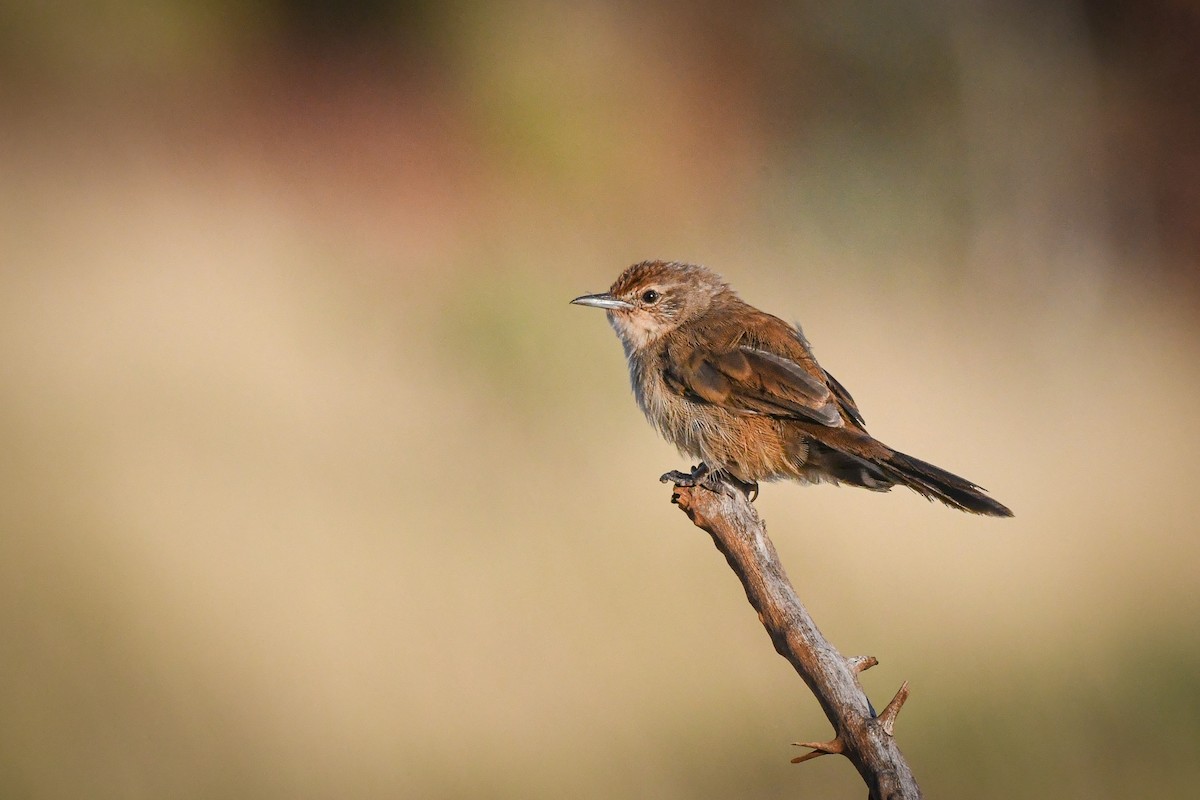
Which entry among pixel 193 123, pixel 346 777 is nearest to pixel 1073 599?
pixel 346 777

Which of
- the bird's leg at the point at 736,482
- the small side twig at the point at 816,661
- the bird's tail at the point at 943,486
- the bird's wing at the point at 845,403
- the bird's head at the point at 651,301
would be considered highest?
the bird's head at the point at 651,301

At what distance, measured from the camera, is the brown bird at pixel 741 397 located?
8.88 ft

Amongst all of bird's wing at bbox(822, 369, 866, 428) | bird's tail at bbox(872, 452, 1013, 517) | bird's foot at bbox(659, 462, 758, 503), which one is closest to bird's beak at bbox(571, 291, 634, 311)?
bird's foot at bbox(659, 462, 758, 503)

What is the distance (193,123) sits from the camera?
7.40 meters

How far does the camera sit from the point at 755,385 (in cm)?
288

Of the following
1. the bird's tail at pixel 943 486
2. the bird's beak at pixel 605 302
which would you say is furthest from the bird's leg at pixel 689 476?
the bird's beak at pixel 605 302

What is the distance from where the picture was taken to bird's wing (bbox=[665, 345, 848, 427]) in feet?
9.09

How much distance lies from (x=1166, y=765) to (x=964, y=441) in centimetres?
187

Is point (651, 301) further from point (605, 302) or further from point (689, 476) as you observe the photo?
point (689, 476)

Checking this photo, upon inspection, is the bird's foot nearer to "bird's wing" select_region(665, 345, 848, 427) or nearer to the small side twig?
"bird's wing" select_region(665, 345, 848, 427)

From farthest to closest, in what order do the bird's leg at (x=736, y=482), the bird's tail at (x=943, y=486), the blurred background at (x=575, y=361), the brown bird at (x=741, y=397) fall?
the blurred background at (x=575, y=361), the bird's leg at (x=736, y=482), the brown bird at (x=741, y=397), the bird's tail at (x=943, y=486)

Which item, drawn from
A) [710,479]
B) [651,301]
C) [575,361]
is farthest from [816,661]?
[575,361]

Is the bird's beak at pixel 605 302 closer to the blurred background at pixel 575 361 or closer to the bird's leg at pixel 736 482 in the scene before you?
the bird's leg at pixel 736 482

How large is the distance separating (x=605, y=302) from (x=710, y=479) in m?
0.86
